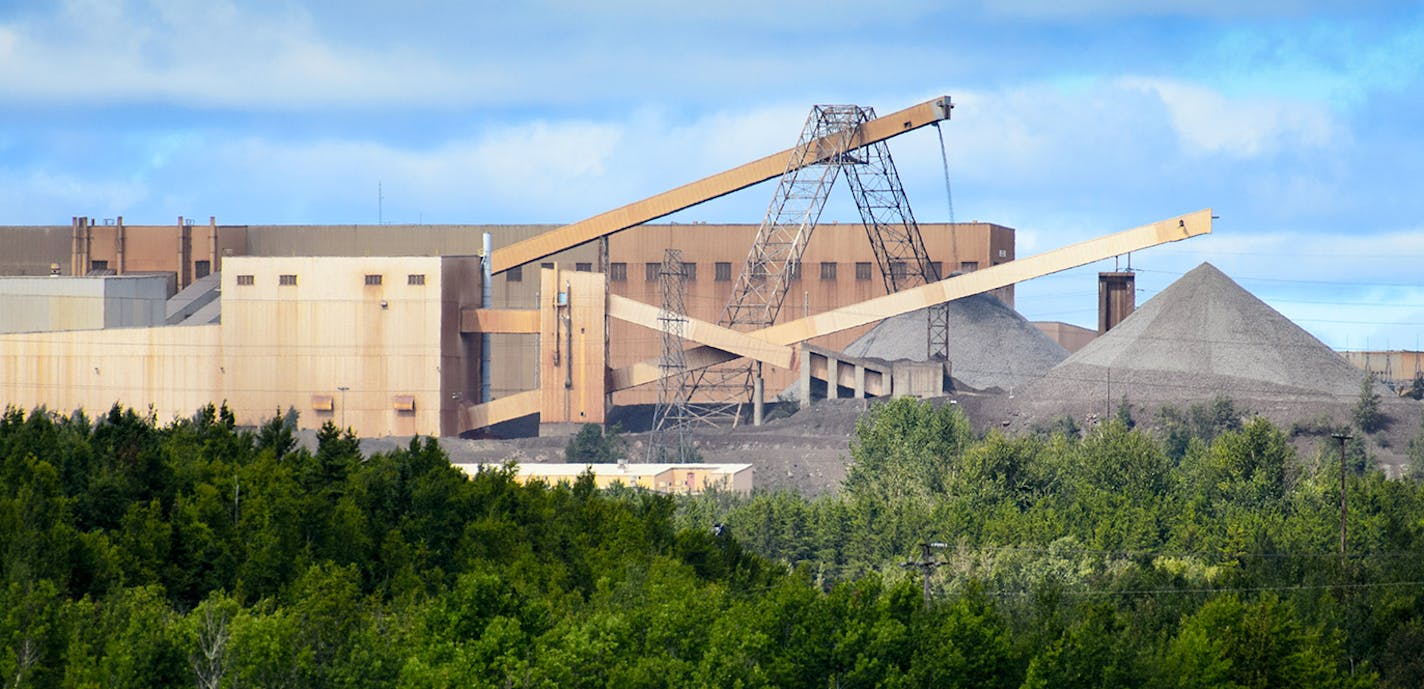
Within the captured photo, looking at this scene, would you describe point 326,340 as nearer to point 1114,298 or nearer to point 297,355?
Result: point 297,355

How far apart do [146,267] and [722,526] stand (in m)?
46.6

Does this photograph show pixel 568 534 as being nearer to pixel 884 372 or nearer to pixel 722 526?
pixel 722 526

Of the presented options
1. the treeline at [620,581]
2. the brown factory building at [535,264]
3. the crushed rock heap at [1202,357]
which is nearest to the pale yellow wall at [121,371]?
the brown factory building at [535,264]

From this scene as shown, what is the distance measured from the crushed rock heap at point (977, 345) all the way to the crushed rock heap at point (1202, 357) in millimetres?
3321

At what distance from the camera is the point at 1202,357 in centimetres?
8831

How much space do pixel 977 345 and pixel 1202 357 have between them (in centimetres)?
933

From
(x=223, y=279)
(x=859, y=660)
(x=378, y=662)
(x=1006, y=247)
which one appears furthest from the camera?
(x=1006, y=247)

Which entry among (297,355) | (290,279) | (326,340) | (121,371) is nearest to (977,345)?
(326,340)

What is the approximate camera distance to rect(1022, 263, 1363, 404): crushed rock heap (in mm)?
86188

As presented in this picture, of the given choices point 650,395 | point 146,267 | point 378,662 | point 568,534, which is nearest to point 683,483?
point 650,395

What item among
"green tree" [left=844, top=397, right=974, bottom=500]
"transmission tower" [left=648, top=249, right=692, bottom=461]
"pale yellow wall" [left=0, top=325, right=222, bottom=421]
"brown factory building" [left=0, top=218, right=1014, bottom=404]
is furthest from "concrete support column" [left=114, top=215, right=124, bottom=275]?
"green tree" [left=844, top=397, right=974, bottom=500]

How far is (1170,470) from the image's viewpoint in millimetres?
73750

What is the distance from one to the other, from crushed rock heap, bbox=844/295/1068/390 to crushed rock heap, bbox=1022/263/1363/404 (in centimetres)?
332

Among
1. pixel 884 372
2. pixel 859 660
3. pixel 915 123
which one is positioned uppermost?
pixel 915 123
